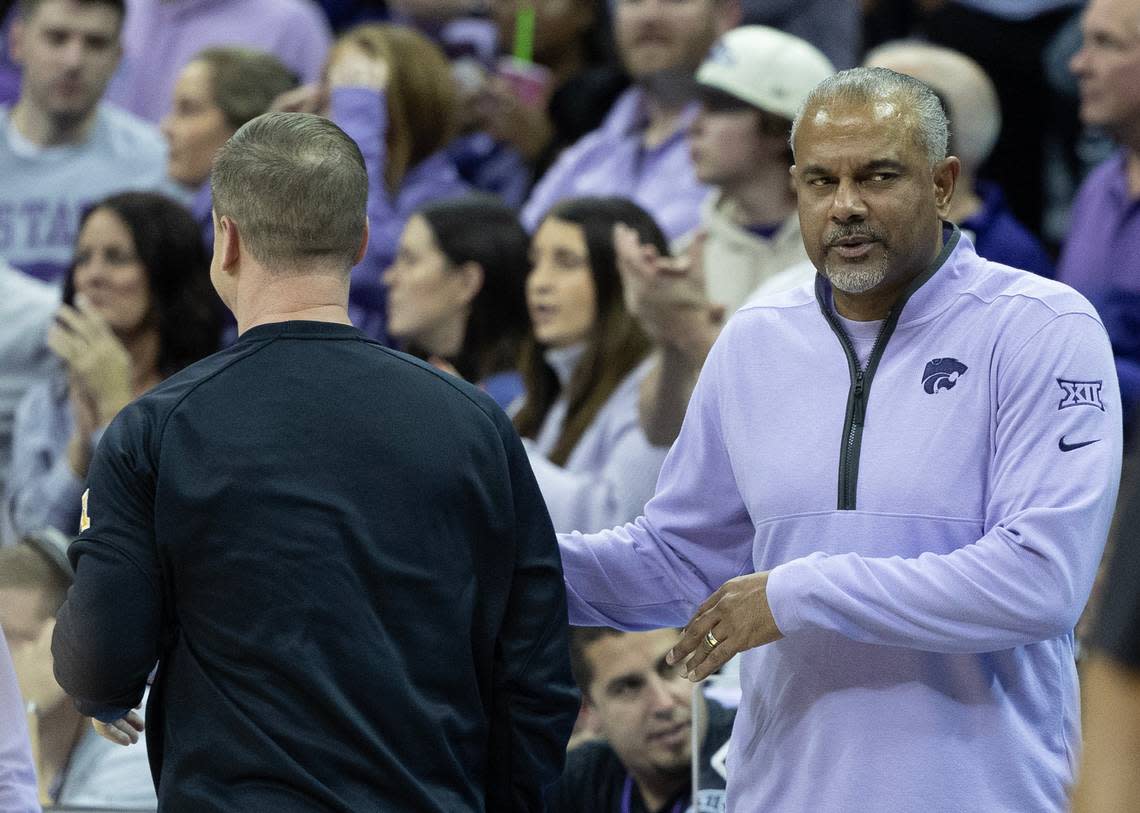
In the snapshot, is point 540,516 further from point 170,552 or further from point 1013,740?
point 1013,740

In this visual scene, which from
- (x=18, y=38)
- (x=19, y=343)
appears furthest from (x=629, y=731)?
(x=18, y=38)

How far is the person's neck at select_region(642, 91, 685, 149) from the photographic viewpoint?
6.71m

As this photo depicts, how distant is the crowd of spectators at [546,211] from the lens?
492cm

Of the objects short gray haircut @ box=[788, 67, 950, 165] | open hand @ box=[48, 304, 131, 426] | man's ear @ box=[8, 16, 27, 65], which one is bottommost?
open hand @ box=[48, 304, 131, 426]

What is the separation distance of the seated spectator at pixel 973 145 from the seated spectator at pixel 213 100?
244 centimetres

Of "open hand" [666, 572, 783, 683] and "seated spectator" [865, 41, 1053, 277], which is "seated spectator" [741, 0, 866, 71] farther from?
"open hand" [666, 572, 783, 683]

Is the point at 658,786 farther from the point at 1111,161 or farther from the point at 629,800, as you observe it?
the point at 1111,161

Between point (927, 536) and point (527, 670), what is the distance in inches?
25.0

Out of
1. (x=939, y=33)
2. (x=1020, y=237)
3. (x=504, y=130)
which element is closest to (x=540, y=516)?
(x=1020, y=237)

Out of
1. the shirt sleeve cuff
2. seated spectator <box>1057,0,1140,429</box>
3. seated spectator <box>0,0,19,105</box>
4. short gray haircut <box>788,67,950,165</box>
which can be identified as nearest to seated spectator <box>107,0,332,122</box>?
seated spectator <box>0,0,19,105</box>

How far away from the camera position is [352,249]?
2643 mm

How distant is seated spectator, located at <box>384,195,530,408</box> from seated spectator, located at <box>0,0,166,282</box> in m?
A: 1.71

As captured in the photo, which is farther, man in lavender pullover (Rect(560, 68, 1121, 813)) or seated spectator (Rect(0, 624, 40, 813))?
seated spectator (Rect(0, 624, 40, 813))

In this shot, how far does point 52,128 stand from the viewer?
7.37m
